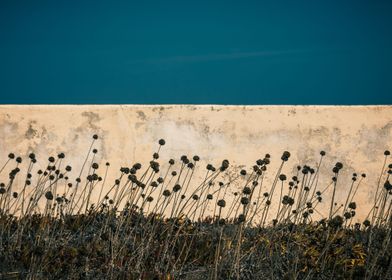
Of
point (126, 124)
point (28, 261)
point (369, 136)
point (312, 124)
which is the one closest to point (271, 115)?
point (312, 124)

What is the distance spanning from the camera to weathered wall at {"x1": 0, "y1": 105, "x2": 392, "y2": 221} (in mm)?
7504

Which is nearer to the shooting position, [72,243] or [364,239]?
[72,243]

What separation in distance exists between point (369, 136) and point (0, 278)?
5.86 m

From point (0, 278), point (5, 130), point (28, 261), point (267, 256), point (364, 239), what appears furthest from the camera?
point (5, 130)

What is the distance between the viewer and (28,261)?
13.3 ft

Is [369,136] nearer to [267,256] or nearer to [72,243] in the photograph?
[267,256]

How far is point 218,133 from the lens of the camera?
7699 millimetres

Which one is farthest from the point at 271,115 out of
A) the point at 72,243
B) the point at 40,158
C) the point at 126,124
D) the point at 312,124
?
the point at 72,243

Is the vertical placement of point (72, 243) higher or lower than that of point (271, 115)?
lower

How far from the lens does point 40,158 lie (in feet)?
24.5

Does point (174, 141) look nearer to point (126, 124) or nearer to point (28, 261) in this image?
point (126, 124)

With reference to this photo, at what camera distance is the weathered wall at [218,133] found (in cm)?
750

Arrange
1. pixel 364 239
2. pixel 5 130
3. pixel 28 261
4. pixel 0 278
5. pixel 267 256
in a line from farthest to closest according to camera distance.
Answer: pixel 5 130 < pixel 364 239 < pixel 267 256 < pixel 28 261 < pixel 0 278

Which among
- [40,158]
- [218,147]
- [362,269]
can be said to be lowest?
[362,269]
